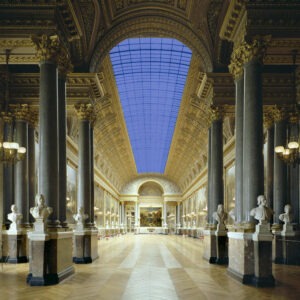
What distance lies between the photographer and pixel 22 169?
17406 millimetres

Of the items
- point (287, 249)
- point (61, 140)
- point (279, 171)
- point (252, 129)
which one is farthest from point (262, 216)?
point (279, 171)

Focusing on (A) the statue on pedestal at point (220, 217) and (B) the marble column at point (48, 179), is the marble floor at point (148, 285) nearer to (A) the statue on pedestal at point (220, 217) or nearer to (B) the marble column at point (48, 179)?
(B) the marble column at point (48, 179)

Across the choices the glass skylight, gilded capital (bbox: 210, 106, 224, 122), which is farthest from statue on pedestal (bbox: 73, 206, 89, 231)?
the glass skylight

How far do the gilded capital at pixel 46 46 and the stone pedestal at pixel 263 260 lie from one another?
24.2ft

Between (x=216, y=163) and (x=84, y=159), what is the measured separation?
5.55 metres

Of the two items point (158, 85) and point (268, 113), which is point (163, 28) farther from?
point (158, 85)

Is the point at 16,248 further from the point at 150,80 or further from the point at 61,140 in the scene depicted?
the point at 150,80

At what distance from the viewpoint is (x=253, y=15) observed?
11.4 m

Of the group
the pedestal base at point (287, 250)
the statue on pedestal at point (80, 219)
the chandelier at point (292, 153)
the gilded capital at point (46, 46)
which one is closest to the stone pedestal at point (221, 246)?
the pedestal base at point (287, 250)

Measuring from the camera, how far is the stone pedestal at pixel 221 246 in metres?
16.1

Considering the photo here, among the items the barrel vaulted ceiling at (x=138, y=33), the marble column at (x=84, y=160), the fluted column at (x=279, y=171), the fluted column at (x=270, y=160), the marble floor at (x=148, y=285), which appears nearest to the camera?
the marble floor at (x=148, y=285)

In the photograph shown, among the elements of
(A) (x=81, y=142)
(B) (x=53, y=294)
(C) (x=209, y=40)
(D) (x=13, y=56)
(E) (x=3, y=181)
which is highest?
(C) (x=209, y=40)

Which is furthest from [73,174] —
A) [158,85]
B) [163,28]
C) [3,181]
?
[163,28]

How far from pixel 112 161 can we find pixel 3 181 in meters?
29.8
